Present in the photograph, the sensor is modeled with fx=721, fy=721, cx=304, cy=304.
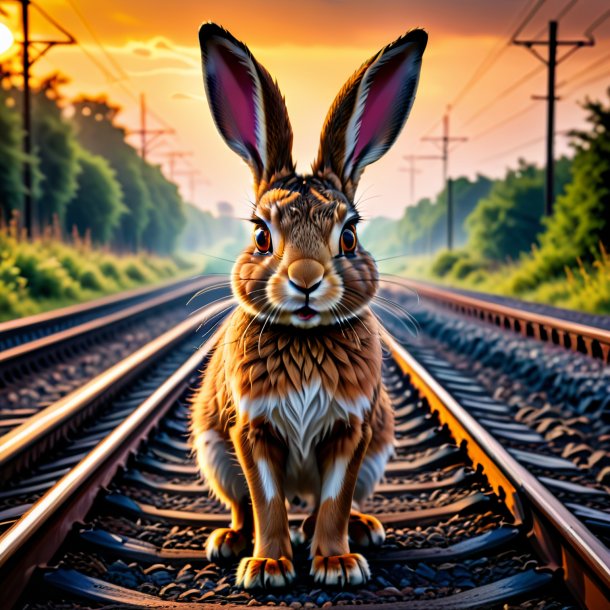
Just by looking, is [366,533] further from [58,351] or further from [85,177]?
[85,177]

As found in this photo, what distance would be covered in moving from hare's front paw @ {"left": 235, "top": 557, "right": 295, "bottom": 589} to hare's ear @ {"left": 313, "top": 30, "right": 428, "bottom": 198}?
4.51 ft

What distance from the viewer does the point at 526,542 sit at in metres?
2.94

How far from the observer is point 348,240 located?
2564 mm

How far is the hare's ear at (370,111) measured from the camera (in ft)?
8.07

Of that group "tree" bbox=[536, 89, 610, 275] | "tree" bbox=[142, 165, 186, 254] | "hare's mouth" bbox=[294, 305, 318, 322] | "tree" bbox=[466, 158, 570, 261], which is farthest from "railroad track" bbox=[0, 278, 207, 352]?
"tree" bbox=[142, 165, 186, 254]

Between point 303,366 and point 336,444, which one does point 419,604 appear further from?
point 303,366

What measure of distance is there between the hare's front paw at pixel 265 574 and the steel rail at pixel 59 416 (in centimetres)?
94

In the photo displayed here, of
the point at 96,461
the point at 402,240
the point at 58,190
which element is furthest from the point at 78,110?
the point at 96,461

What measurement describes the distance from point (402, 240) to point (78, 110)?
40.1 metres

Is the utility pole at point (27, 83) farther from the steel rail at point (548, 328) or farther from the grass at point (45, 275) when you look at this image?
the steel rail at point (548, 328)

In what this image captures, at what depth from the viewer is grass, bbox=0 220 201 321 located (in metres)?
12.6

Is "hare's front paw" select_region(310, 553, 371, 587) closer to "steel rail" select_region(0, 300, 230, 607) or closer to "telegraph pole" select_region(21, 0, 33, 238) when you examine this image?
"steel rail" select_region(0, 300, 230, 607)

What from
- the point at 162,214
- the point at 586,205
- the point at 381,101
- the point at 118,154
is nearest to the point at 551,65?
the point at 586,205

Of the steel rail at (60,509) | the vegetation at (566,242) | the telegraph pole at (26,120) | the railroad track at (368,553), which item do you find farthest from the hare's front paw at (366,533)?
the telegraph pole at (26,120)
